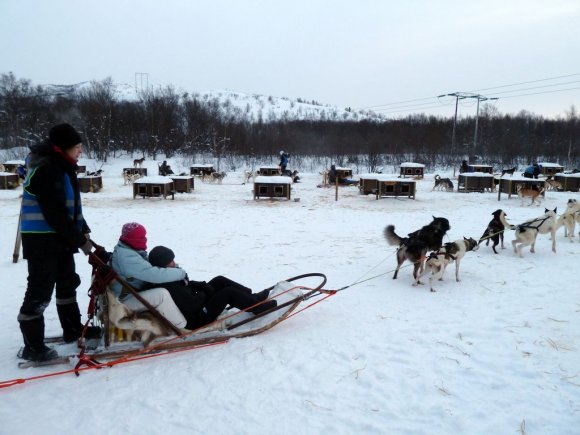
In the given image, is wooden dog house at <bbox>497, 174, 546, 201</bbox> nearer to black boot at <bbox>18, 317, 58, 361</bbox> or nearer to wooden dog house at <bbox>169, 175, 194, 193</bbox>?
wooden dog house at <bbox>169, 175, 194, 193</bbox>

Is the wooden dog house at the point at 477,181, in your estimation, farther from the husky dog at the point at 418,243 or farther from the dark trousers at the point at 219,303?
the dark trousers at the point at 219,303

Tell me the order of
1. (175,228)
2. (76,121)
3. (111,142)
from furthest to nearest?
(76,121) → (111,142) → (175,228)

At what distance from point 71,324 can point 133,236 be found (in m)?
0.87

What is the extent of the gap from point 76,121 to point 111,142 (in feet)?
20.6

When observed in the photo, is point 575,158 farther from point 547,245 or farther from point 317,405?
Answer: point 317,405

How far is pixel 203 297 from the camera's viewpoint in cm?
312

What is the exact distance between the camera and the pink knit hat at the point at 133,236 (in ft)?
Result: 9.47

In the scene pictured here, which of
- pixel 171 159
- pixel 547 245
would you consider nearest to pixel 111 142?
pixel 171 159

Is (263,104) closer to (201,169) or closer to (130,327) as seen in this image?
(201,169)

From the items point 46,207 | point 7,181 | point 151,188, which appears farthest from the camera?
point 7,181

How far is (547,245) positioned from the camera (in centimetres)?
654

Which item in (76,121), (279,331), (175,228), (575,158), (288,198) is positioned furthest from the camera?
(76,121)

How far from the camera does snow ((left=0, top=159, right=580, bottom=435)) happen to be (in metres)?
2.23

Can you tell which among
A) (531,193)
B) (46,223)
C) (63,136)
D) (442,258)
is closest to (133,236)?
(46,223)
